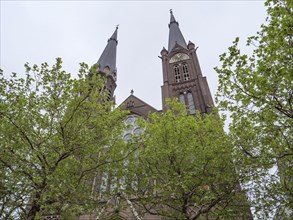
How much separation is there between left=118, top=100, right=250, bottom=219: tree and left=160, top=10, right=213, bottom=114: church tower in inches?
419

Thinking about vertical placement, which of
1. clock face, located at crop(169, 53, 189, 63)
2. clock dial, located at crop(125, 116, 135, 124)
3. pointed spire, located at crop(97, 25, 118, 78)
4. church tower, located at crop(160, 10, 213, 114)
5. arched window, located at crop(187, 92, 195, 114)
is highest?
pointed spire, located at crop(97, 25, 118, 78)

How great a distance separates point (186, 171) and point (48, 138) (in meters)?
5.70

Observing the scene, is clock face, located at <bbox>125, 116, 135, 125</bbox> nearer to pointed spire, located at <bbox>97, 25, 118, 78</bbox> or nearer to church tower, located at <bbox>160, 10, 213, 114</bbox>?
church tower, located at <bbox>160, 10, 213, 114</bbox>

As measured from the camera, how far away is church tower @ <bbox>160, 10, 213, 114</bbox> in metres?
22.0

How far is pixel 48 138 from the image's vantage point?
320 inches

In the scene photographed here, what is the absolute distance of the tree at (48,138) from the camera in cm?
756

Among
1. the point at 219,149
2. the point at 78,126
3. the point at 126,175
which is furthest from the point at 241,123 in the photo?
the point at 78,126

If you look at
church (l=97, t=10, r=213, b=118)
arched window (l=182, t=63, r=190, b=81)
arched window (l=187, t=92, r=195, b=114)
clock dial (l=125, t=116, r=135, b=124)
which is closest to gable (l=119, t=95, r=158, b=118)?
church (l=97, t=10, r=213, b=118)

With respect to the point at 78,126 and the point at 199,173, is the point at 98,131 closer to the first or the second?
the point at 78,126

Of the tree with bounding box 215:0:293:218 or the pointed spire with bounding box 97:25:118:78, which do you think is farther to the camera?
the pointed spire with bounding box 97:25:118:78

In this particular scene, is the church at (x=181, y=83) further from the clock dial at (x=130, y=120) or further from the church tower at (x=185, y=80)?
the clock dial at (x=130, y=120)

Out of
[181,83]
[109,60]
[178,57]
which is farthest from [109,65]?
[181,83]

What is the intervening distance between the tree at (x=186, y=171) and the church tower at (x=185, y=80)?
10.6 meters

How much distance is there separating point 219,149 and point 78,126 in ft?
19.4
